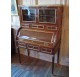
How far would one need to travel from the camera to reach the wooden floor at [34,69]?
2.72 m

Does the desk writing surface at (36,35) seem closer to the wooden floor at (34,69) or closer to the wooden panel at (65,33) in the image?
the wooden panel at (65,33)

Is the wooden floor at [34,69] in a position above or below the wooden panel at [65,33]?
below

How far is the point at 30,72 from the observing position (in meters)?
2.79

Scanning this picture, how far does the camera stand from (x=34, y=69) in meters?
2.91

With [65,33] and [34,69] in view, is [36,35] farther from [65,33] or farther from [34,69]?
[34,69]

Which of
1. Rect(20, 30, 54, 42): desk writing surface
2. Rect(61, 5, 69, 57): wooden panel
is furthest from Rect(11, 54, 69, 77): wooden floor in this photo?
Rect(20, 30, 54, 42): desk writing surface

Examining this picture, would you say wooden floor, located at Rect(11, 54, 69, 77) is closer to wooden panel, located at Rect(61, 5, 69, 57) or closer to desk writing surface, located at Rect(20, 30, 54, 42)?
wooden panel, located at Rect(61, 5, 69, 57)

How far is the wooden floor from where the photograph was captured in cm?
272

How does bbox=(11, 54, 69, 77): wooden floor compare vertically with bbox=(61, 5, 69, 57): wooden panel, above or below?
below

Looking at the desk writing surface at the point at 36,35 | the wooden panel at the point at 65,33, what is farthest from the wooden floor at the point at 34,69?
the desk writing surface at the point at 36,35
